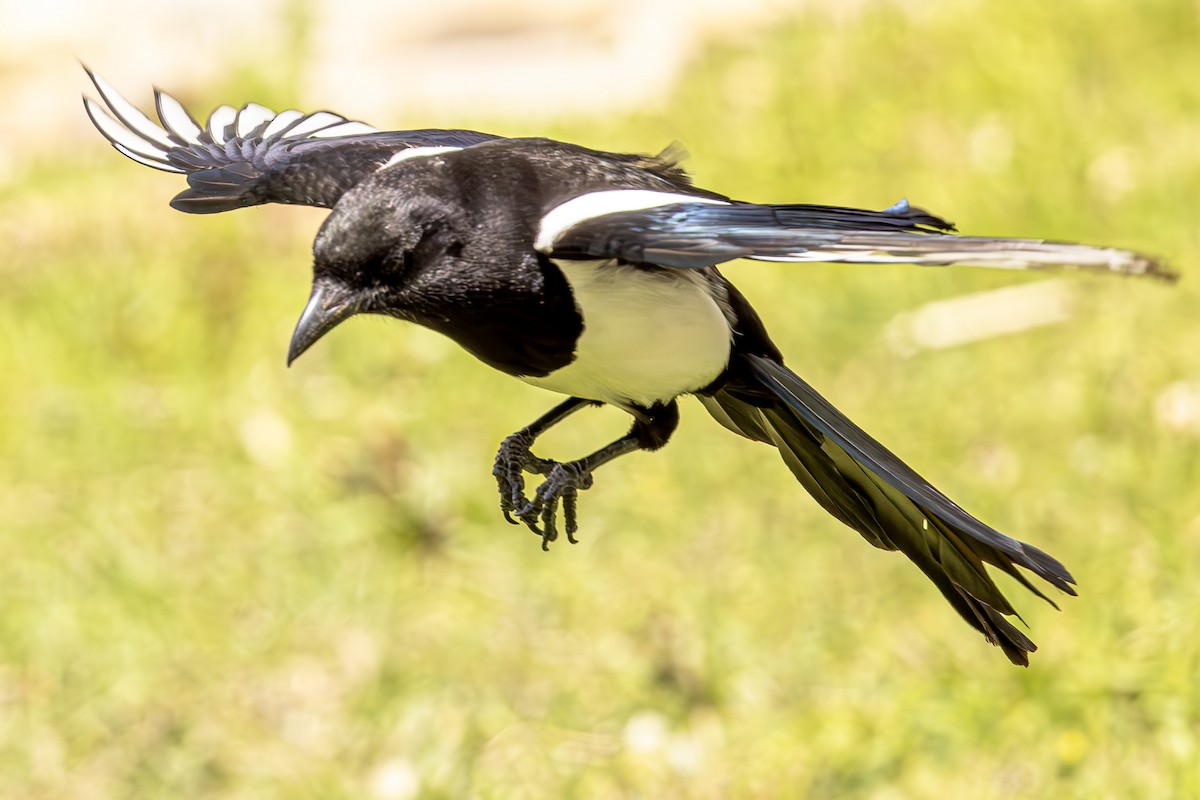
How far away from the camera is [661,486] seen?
3.46 meters

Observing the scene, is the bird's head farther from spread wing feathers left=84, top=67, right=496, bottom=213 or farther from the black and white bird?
spread wing feathers left=84, top=67, right=496, bottom=213

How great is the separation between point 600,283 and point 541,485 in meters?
0.32

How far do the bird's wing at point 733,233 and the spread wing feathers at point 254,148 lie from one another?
0.39 m

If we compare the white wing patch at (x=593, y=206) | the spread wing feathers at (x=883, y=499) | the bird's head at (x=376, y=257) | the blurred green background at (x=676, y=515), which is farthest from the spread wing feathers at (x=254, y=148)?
the blurred green background at (x=676, y=515)

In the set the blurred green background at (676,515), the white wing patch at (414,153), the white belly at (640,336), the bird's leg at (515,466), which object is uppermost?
the white wing patch at (414,153)

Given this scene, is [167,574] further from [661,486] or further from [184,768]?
[661,486]

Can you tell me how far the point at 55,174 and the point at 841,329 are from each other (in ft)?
10.7

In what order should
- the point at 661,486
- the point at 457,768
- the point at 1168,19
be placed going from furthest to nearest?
the point at 1168,19
the point at 661,486
the point at 457,768

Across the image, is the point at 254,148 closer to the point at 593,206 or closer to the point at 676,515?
the point at 593,206

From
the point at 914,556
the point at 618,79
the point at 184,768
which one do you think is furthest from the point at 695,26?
the point at 914,556

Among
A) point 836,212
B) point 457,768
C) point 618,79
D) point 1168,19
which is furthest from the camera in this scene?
point 618,79

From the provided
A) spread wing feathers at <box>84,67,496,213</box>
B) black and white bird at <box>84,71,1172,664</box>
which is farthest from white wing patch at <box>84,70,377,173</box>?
black and white bird at <box>84,71,1172,664</box>

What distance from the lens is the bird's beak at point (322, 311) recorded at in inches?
72.5

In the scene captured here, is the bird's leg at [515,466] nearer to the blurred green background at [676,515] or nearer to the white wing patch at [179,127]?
the white wing patch at [179,127]
